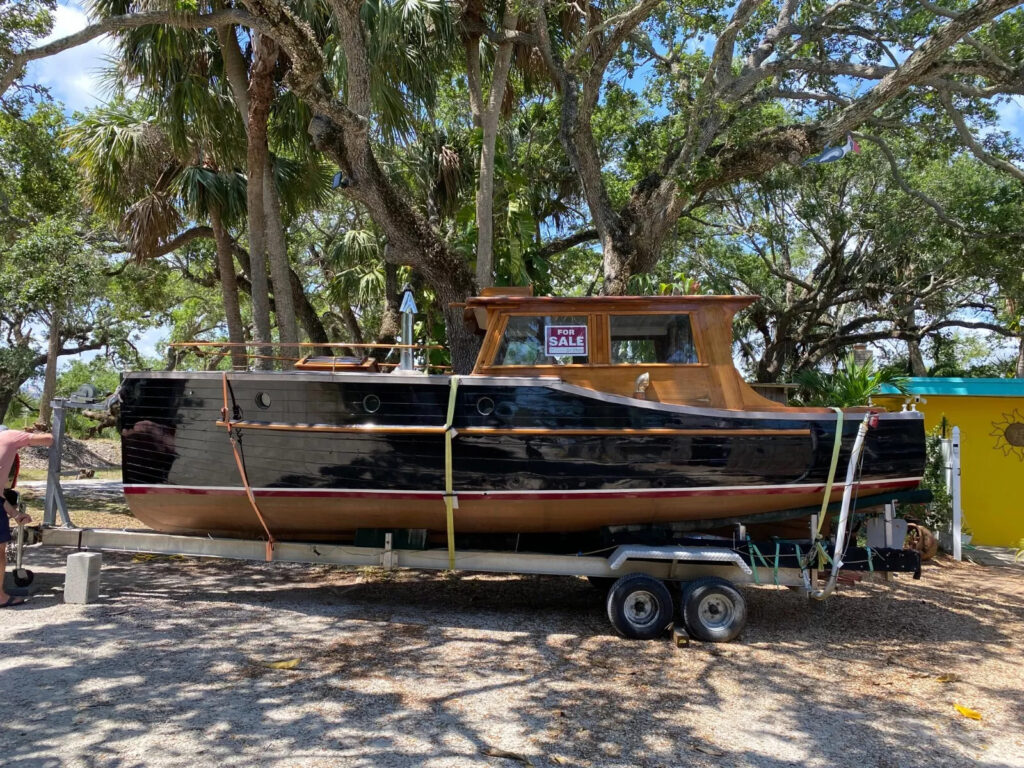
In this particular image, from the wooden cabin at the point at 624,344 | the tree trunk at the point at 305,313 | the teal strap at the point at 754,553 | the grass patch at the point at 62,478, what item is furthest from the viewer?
the grass patch at the point at 62,478

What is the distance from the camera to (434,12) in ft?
30.1

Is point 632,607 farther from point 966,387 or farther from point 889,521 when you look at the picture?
point 966,387

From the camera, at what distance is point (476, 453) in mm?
5430

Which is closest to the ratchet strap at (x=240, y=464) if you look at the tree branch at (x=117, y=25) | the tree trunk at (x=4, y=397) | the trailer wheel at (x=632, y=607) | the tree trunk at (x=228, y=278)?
the trailer wheel at (x=632, y=607)

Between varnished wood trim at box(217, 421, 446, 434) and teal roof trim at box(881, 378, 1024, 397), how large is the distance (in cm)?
706

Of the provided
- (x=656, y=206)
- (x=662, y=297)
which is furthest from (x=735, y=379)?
(x=656, y=206)

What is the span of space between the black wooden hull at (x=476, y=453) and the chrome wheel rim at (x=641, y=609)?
1.97 ft

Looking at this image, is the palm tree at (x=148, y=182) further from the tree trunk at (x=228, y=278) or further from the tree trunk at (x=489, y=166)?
the tree trunk at (x=489, y=166)

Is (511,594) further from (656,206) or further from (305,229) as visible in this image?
(305,229)

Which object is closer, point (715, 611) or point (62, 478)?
point (715, 611)

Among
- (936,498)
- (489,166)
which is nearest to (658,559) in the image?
(936,498)

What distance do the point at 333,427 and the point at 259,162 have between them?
5.62 m

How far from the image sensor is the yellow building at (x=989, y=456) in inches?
384

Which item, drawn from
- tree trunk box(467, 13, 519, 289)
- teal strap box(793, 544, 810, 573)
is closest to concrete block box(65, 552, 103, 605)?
tree trunk box(467, 13, 519, 289)
